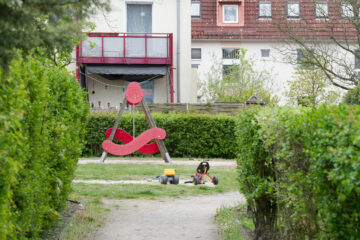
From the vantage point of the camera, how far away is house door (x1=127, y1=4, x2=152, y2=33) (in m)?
24.4

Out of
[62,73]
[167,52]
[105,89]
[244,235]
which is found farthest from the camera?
[105,89]

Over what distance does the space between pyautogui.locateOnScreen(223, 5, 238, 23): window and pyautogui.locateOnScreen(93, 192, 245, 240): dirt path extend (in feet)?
84.7

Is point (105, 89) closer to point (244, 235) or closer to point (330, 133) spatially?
point (244, 235)

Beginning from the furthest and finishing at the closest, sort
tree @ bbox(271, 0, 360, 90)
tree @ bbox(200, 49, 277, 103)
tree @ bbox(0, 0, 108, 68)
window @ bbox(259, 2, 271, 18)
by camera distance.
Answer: tree @ bbox(200, 49, 277, 103) < window @ bbox(259, 2, 271, 18) < tree @ bbox(271, 0, 360, 90) < tree @ bbox(0, 0, 108, 68)

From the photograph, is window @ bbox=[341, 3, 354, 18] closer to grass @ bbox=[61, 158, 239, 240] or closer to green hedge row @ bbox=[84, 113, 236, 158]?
green hedge row @ bbox=[84, 113, 236, 158]

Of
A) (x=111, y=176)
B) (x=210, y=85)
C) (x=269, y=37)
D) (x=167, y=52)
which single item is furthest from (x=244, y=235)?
(x=269, y=37)

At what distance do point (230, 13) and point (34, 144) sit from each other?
102ft

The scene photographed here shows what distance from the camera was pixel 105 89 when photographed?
24.9m

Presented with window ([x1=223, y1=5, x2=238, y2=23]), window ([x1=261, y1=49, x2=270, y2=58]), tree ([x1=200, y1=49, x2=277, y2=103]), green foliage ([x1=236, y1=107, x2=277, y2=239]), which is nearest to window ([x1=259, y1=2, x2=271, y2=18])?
window ([x1=223, y1=5, x2=238, y2=23])

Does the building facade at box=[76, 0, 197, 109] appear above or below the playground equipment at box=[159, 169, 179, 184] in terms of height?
above

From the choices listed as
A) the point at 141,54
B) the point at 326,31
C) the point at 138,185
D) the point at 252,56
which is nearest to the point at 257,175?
the point at 138,185

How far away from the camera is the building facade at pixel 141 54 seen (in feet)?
75.3

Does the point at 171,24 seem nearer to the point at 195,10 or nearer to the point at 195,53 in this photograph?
the point at 195,53

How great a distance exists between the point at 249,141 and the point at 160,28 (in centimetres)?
1879
